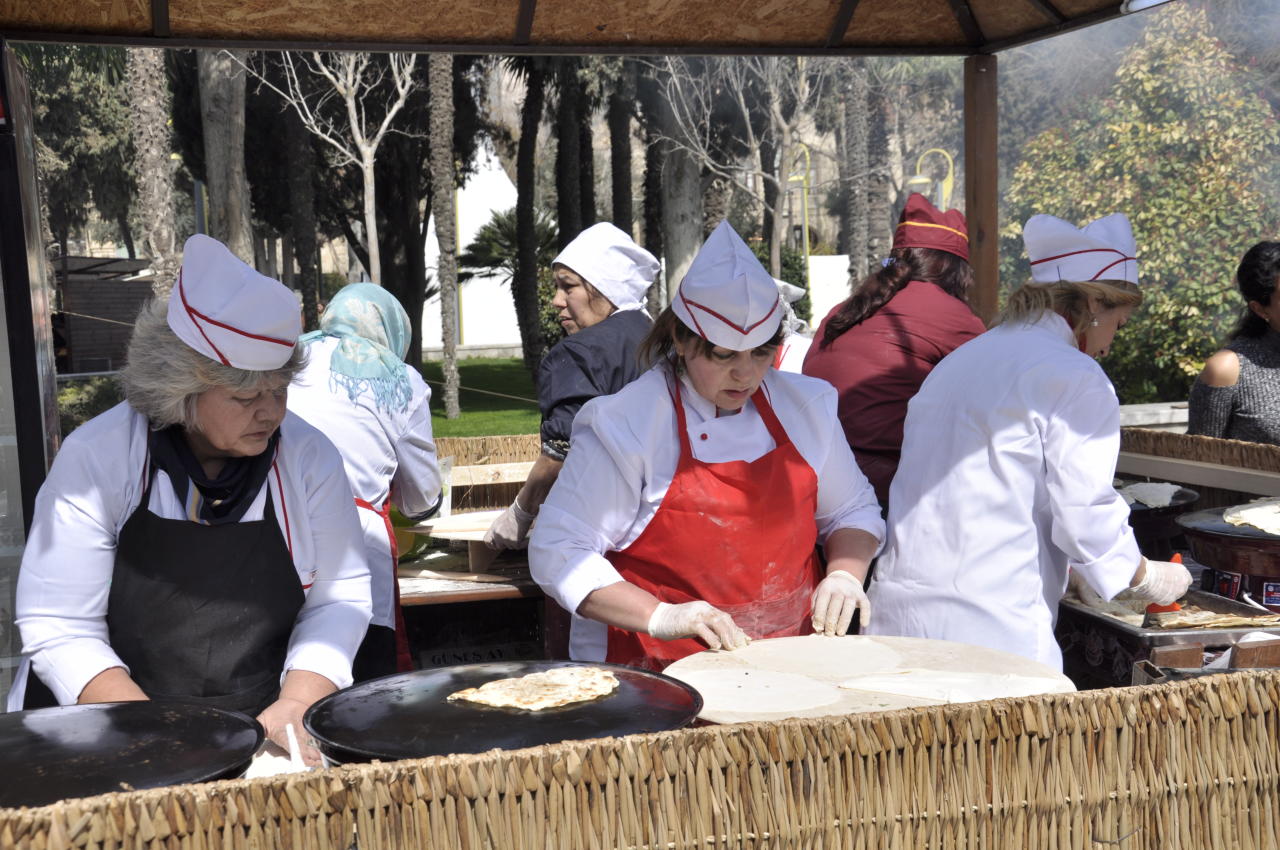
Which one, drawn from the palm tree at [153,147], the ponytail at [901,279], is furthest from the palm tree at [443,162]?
the ponytail at [901,279]

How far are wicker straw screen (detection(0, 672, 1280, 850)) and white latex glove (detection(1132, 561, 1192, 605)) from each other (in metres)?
0.73

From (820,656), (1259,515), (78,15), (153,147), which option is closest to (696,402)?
(820,656)

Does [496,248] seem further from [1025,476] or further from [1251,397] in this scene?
[1025,476]

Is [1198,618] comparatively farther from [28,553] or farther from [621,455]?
[28,553]

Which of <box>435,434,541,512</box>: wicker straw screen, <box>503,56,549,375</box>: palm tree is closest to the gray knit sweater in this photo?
<box>435,434,541,512</box>: wicker straw screen

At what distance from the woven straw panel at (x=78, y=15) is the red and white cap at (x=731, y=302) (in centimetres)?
221

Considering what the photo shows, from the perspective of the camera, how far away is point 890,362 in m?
3.37

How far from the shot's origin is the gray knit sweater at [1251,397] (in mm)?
4242

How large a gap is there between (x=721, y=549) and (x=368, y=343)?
1508 millimetres

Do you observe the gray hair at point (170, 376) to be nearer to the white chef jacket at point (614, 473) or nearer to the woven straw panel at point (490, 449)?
the white chef jacket at point (614, 473)

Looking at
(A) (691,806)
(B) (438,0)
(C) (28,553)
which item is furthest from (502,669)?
(B) (438,0)

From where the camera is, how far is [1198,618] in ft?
8.63

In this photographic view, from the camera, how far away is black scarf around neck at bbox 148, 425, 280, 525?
214cm

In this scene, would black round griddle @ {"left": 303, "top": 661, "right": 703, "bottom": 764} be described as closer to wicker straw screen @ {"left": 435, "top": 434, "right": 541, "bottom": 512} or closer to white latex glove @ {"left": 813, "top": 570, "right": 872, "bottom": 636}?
white latex glove @ {"left": 813, "top": 570, "right": 872, "bottom": 636}
